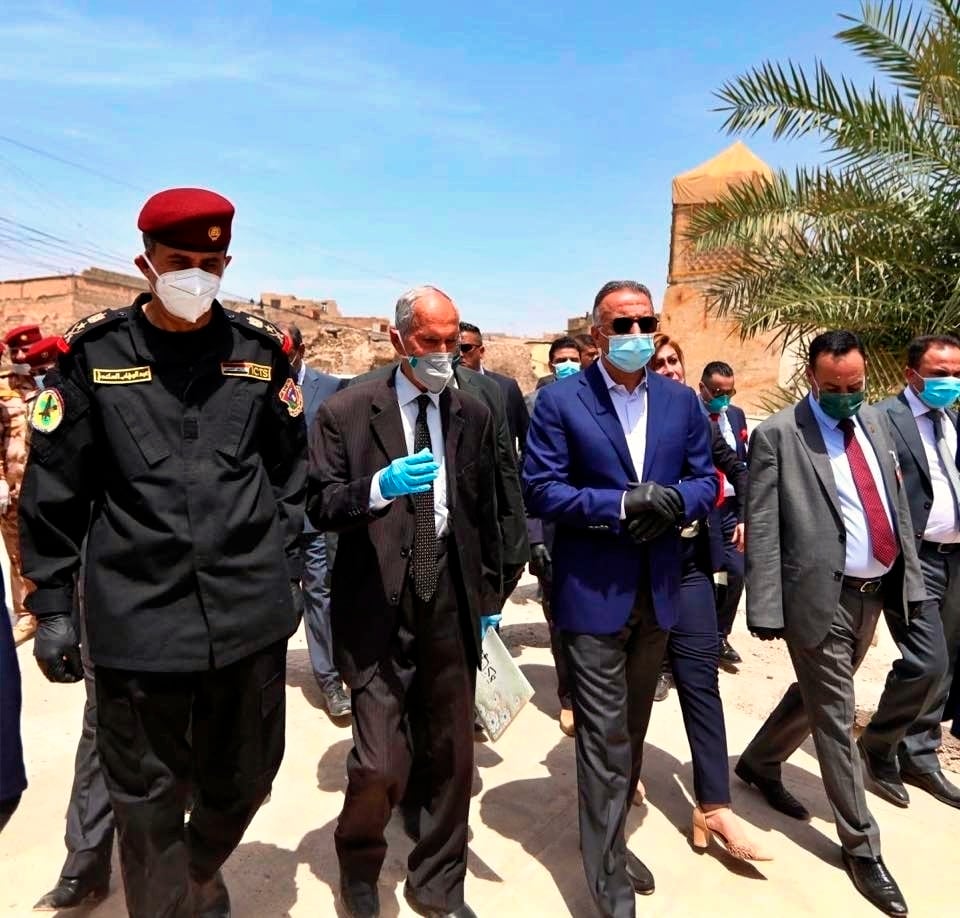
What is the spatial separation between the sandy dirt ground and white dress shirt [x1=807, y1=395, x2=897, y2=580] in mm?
1201

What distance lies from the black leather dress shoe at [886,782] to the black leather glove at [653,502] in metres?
1.92

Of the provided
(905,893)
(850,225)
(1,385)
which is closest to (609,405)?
(905,893)

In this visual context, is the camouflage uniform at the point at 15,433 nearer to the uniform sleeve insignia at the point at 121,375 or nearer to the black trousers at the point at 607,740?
the uniform sleeve insignia at the point at 121,375

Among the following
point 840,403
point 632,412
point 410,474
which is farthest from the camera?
point 840,403

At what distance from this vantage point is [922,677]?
3.71 meters

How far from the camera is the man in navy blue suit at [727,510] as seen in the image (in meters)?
5.72

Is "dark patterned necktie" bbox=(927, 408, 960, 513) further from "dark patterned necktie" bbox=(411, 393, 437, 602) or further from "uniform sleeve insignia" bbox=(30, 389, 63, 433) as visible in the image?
"uniform sleeve insignia" bbox=(30, 389, 63, 433)

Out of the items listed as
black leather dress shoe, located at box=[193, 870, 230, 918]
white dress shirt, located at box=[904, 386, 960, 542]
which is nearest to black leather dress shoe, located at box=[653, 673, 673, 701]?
white dress shirt, located at box=[904, 386, 960, 542]

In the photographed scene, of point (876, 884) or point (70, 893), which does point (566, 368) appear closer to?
point (876, 884)

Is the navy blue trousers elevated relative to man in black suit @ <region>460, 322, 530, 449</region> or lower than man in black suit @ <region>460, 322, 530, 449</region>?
lower

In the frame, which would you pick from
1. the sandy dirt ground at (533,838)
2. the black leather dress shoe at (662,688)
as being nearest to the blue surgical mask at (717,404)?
the black leather dress shoe at (662,688)

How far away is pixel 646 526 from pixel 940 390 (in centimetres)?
196

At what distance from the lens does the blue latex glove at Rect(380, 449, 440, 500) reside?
8.76ft

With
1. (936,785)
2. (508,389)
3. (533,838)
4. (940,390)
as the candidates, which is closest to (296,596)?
(533,838)
